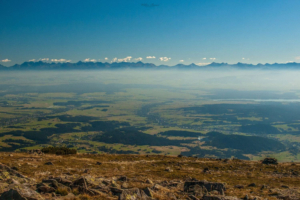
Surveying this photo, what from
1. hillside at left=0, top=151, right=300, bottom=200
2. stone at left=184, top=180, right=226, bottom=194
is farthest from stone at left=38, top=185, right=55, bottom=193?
stone at left=184, top=180, right=226, bottom=194

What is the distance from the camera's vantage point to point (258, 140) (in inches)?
7067

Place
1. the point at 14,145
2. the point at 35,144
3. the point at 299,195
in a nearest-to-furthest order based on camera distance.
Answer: the point at 299,195 < the point at 14,145 < the point at 35,144

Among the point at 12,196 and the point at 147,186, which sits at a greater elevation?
the point at 12,196

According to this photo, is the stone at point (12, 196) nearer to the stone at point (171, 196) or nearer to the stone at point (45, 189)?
the stone at point (45, 189)

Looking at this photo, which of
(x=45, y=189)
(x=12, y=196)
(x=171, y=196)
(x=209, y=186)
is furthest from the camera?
(x=209, y=186)

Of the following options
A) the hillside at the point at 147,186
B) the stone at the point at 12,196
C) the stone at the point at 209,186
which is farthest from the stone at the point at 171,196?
the stone at the point at 12,196

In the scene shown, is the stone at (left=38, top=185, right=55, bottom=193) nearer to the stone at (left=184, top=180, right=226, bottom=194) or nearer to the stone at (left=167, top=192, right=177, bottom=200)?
the stone at (left=167, top=192, right=177, bottom=200)

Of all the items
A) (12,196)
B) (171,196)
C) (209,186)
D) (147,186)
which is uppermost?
(12,196)

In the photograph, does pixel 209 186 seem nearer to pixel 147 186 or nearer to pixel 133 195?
pixel 147 186

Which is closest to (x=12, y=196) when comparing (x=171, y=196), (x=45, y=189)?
(x=45, y=189)

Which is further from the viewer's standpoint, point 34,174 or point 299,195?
point 34,174

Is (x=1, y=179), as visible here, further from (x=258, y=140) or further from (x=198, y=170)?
(x=258, y=140)

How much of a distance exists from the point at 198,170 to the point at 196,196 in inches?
584

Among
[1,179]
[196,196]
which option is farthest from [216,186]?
[1,179]
